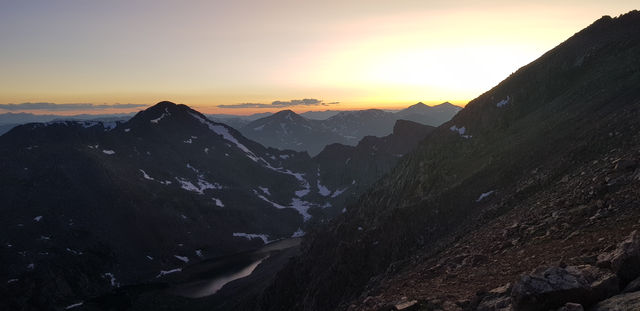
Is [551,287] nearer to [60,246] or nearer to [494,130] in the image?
[494,130]

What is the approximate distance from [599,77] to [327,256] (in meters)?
58.1

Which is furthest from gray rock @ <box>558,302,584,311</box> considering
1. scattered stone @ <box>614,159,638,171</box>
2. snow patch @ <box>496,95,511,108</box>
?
snow patch @ <box>496,95,511,108</box>

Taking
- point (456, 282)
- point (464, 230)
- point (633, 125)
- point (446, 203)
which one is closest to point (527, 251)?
point (456, 282)

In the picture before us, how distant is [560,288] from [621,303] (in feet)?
5.36

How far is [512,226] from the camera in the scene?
30.2 m

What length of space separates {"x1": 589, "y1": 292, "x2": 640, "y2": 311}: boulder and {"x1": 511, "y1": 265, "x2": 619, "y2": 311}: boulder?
554 millimetres

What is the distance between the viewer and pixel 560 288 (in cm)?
1268

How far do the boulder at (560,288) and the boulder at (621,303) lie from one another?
0.55m

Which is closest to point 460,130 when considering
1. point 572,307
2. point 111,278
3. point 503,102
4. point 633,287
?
point 503,102

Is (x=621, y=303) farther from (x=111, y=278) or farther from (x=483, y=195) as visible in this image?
(x=111, y=278)

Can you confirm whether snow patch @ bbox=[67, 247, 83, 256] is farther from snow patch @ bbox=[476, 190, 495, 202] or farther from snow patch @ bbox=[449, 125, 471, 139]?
snow patch @ bbox=[476, 190, 495, 202]

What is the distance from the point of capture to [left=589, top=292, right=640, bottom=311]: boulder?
35.9ft

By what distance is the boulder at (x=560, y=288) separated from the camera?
1253 cm

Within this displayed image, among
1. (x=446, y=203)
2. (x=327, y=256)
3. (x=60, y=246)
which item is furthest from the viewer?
(x=60, y=246)
